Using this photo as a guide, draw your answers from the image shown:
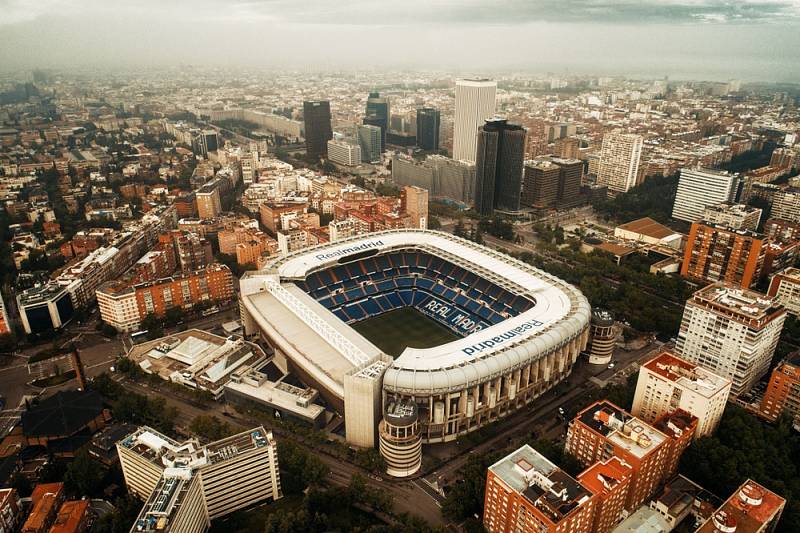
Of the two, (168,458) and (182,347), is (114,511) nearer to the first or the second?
(168,458)

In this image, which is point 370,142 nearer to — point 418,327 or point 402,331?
point 418,327

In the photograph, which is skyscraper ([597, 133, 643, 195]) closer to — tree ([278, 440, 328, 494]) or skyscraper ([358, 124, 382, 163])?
skyscraper ([358, 124, 382, 163])

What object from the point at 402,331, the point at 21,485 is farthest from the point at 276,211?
the point at 21,485

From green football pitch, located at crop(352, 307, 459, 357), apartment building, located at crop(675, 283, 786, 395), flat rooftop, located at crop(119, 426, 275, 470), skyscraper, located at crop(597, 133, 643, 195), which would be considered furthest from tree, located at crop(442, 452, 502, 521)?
skyscraper, located at crop(597, 133, 643, 195)

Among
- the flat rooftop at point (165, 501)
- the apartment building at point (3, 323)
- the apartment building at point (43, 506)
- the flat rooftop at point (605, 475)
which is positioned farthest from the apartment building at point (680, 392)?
the apartment building at point (3, 323)

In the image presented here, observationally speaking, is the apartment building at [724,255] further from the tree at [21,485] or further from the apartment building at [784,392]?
the tree at [21,485]

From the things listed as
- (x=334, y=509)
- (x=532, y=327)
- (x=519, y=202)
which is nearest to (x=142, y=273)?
(x=334, y=509)

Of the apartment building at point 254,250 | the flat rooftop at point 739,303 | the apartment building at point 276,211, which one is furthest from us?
the apartment building at point 276,211
